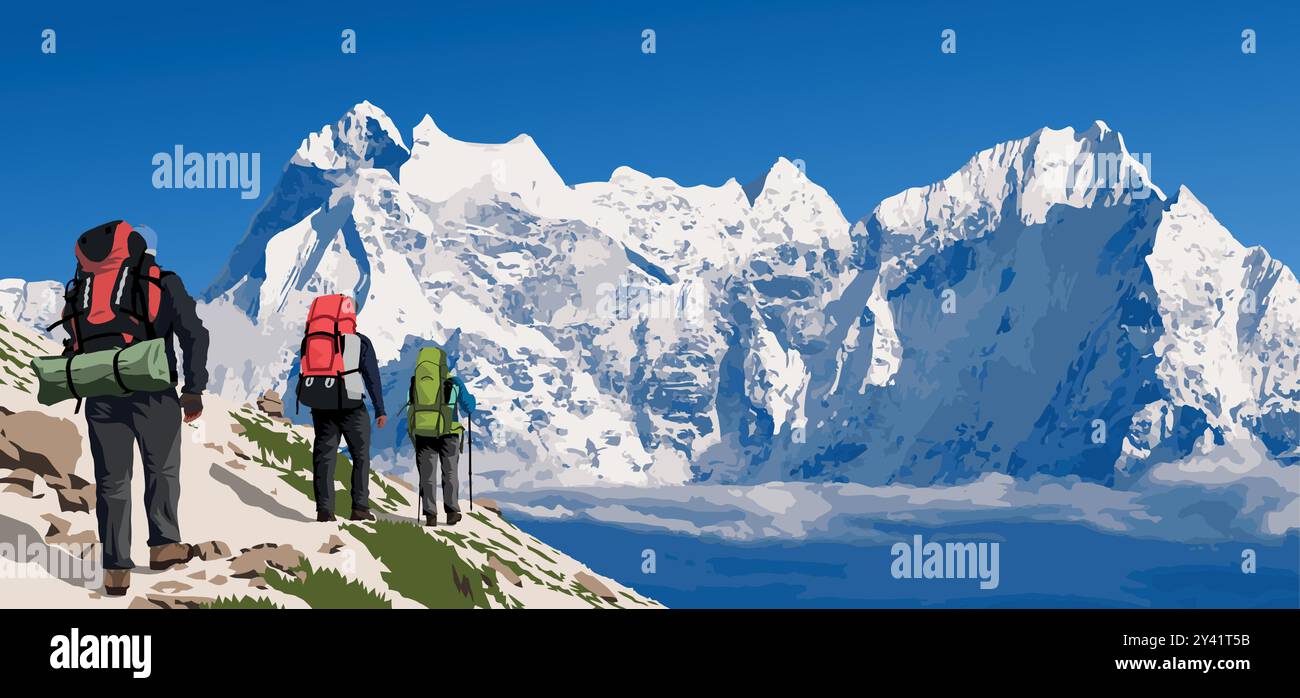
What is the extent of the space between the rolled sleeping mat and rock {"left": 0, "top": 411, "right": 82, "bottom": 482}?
4997 millimetres

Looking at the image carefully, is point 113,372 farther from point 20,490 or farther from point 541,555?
point 541,555

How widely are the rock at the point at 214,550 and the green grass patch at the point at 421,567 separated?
219cm

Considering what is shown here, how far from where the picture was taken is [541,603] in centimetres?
2081

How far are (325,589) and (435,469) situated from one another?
668 cm

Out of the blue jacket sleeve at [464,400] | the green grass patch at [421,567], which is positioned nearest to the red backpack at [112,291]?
the green grass patch at [421,567]

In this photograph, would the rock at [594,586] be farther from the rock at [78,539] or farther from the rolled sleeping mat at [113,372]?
the rolled sleeping mat at [113,372]

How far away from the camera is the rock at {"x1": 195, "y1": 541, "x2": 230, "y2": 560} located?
14.5 metres

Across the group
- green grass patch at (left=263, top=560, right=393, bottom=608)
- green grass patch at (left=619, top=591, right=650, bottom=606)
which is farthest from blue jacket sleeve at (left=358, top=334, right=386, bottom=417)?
green grass patch at (left=619, top=591, right=650, bottom=606)

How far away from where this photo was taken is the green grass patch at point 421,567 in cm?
1684

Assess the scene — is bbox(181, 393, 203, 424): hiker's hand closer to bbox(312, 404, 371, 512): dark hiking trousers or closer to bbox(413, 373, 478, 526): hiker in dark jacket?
bbox(312, 404, 371, 512): dark hiking trousers
